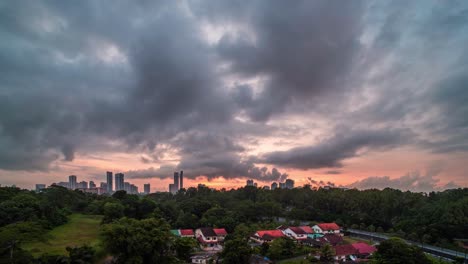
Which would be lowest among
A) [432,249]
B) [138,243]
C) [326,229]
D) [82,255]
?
[432,249]

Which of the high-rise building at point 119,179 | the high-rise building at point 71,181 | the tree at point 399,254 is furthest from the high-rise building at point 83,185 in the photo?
Result: the tree at point 399,254

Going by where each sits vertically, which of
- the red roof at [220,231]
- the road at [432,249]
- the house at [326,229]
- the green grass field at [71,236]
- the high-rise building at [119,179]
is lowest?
the road at [432,249]

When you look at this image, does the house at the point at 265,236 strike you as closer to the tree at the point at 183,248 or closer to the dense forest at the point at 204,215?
the dense forest at the point at 204,215

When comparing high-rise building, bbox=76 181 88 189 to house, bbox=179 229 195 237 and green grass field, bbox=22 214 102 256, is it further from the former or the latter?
house, bbox=179 229 195 237

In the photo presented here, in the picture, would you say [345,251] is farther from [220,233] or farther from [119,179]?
[119,179]

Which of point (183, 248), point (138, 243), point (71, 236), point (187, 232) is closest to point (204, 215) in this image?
point (187, 232)
